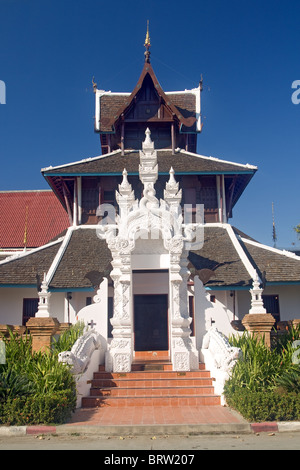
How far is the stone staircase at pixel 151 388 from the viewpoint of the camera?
988cm

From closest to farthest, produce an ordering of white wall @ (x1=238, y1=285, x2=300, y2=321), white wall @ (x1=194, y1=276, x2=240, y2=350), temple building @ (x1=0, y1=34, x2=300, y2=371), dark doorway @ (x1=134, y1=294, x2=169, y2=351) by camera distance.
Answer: temple building @ (x1=0, y1=34, x2=300, y2=371) < white wall @ (x1=194, y1=276, x2=240, y2=350) < white wall @ (x1=238, y1=285, x2=300, y2=321) < dark doorway @ (x1=134, y1=294, x2=169, y2=351)

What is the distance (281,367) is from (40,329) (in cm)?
537

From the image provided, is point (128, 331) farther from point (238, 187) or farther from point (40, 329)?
point (238, 187)

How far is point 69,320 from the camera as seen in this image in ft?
48.6

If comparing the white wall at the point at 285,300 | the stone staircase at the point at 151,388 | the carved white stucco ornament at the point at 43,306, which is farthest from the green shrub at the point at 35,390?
the white wall at the point at 285,300

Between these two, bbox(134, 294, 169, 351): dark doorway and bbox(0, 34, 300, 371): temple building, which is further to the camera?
bbox(134, 294, 169, 351): dark doorway

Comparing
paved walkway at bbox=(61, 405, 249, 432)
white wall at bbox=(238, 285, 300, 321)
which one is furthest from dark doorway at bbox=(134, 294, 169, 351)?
paved walkway at bbox=(61, 405, 249, 432)

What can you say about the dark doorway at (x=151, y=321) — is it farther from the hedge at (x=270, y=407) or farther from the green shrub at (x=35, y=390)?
the hedge at (x=270, y=407)

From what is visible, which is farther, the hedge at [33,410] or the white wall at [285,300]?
the white wall at [285,300]

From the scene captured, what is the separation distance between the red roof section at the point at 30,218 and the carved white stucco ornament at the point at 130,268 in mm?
14128

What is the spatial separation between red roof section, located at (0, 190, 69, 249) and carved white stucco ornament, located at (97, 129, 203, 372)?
14128 mm

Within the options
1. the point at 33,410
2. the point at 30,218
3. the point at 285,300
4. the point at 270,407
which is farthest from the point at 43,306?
the point at 30,218

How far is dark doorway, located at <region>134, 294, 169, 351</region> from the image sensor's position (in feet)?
50.8

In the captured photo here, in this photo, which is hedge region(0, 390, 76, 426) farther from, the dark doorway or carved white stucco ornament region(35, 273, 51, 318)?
the dark doorway
